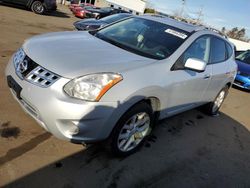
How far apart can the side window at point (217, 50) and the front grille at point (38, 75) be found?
298cm

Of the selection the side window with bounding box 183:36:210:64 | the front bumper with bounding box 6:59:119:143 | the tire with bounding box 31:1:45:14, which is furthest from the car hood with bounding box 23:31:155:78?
the tire with bounding box 31:1:45:14

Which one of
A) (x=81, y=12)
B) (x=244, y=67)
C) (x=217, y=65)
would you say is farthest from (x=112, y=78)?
(x=81, y=12)

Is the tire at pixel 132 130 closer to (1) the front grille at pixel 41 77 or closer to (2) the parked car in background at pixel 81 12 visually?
(1) the front grille at pixel 41 77

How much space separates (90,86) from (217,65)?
2.99 metres

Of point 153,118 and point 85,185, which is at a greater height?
point 153,118

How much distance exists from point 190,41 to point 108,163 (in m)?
2.08

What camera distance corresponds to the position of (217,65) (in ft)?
16.5

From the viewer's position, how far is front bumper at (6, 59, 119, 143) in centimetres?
278

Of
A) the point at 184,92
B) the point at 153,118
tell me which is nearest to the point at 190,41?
the point at 184,92

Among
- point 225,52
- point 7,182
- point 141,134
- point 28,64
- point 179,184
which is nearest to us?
point 7,182

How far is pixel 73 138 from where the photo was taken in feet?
9.62

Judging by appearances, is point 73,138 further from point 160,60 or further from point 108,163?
point 160,60

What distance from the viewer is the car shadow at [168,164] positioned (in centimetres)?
305

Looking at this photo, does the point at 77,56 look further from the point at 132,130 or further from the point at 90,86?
the point at 132,130
